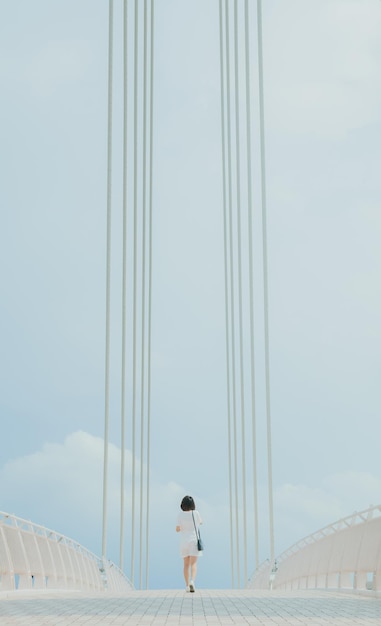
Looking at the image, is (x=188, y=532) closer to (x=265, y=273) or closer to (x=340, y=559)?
(x=340, y=559)

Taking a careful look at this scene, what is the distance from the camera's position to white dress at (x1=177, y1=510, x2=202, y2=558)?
38.1 ft

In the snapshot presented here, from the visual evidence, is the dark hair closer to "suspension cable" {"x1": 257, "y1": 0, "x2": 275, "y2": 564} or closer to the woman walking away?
the woman walking away

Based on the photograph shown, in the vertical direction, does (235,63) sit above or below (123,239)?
above

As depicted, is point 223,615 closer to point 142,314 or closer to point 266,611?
point 266,611

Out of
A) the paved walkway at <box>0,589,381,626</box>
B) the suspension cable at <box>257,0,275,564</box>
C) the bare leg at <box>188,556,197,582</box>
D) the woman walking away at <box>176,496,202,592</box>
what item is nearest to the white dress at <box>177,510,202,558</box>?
the woman walking away at <box>176,496,202,592</box>

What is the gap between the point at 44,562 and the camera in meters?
13.1

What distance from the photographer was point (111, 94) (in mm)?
17406

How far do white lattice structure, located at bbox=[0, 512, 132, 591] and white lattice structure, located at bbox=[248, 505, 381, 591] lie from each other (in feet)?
11.1

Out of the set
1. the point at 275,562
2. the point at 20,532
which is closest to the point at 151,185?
the point at 275,562

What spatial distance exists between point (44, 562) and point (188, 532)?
245 centimetres

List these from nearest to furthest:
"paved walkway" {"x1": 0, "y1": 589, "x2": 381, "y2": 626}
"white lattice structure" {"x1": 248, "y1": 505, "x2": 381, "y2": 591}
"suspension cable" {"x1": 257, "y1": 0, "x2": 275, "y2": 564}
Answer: "paved walkway" {"x1": 0, "y1": 589, "x2": 381, "y2": 626}, "white lattice structure" {"x1": 248, "y1": 505, "x2": 381, "y2": 591}, "suspension cable" {"x1": 257, "y1": 0, "x2": 275, "y2": 564}

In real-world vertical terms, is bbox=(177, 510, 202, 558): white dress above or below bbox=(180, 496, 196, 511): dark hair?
below

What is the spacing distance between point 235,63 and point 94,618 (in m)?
17.4

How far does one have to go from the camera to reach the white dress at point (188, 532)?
1162 cm
